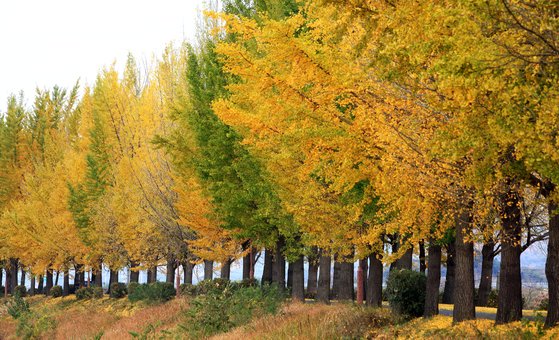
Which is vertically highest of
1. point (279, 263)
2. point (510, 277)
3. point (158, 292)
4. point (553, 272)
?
point (553, 272)

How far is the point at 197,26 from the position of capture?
34.1 m

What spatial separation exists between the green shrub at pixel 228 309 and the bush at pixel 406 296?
14.8ft

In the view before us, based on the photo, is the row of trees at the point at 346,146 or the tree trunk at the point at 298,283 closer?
the row of trees at the point at 346,146

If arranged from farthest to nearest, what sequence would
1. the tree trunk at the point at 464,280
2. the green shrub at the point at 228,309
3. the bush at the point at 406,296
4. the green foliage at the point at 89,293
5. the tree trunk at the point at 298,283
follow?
the green foliage at the point at 89,293 → the tree trunk at the point at 298,283 → the green shrub at the point at 228,309 → the bush at the point at 406,296 → the tree trunk at the point at 464,280

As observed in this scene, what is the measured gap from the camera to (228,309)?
76.8 ft

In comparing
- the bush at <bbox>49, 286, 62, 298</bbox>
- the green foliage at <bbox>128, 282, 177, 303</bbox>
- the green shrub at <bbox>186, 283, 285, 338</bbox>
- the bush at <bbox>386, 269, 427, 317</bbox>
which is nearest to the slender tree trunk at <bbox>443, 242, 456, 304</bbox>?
the green shrub at <bbox>186, 283, 285, 338</bbox>

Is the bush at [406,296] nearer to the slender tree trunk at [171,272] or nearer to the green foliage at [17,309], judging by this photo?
the slender tree trunk at [171,272]

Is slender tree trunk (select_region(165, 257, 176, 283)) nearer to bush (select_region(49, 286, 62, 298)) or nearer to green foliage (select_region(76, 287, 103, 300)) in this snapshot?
green foliage (select_region(76, 287, 103, 300))

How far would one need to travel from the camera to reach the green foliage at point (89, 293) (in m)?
46.3

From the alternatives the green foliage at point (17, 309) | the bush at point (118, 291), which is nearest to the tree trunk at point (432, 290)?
the bush at point (118, 291)

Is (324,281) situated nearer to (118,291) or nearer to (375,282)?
(375,282)

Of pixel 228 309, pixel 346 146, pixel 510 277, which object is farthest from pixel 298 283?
pixel 346 146

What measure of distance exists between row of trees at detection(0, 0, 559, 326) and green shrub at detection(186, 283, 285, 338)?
Answer: 2103mm

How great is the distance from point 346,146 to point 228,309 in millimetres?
11601
